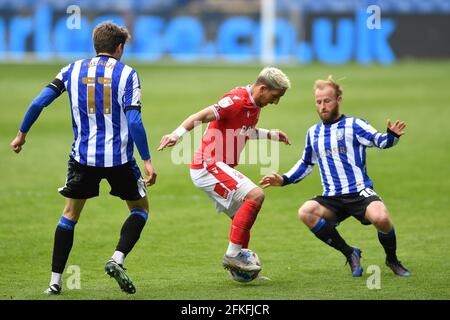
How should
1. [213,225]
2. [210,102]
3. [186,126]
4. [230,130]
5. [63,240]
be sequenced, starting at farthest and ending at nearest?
[210,102] < [213,225] < [230,130] < [186,126] < [63,240]

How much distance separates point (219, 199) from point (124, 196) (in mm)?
927

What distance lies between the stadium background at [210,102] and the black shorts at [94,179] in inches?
31.0

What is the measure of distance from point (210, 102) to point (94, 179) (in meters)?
16.3

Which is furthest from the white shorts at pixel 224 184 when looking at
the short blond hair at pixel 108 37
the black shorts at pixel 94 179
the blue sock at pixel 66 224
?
the short blond hair at pixel 108 37

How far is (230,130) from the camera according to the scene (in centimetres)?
847

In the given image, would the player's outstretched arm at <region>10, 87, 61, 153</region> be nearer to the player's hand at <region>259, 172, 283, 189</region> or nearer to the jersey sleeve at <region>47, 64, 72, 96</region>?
the jersey sleeve at <region>47, 64, 72, 96</region>

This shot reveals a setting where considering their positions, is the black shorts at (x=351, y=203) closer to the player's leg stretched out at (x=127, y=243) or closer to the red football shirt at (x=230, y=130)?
the red football shirt at (x=230, y=130)

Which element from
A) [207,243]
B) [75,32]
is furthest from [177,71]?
[207,243]

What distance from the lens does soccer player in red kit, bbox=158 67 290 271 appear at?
8.20 metres

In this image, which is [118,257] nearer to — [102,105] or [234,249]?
[234,249]

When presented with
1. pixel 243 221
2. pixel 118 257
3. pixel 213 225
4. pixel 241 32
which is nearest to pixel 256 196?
pixel 243 221

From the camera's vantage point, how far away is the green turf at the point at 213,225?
8.06 meters

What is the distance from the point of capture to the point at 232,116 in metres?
8.39
